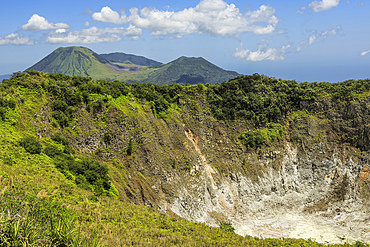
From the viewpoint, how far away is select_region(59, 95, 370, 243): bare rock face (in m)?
39.1

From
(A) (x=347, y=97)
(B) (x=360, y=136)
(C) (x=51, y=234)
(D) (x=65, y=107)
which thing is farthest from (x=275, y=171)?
(C) (x=51, y=234)

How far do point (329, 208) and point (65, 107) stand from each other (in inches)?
2015

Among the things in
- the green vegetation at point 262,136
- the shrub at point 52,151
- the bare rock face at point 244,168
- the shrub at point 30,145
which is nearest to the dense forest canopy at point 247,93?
the green vegetation at point 262,136

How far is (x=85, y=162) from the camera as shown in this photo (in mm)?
30000

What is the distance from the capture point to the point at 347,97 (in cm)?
5675

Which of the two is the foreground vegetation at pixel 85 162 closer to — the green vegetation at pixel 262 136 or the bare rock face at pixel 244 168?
the green vegetation at pixel 262 136

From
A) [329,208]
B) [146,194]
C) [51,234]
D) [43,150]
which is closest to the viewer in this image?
[51,234]

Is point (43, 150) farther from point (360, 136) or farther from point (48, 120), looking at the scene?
point (360, 136)

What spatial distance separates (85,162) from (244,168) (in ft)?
108

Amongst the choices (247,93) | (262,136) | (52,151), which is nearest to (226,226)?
(262,136)

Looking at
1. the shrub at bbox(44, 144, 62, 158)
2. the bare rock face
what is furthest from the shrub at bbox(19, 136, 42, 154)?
the bare rock face

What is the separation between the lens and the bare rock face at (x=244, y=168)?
1540 inches

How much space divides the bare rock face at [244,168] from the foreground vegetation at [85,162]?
1928 mm

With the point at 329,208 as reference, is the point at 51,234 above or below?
above
